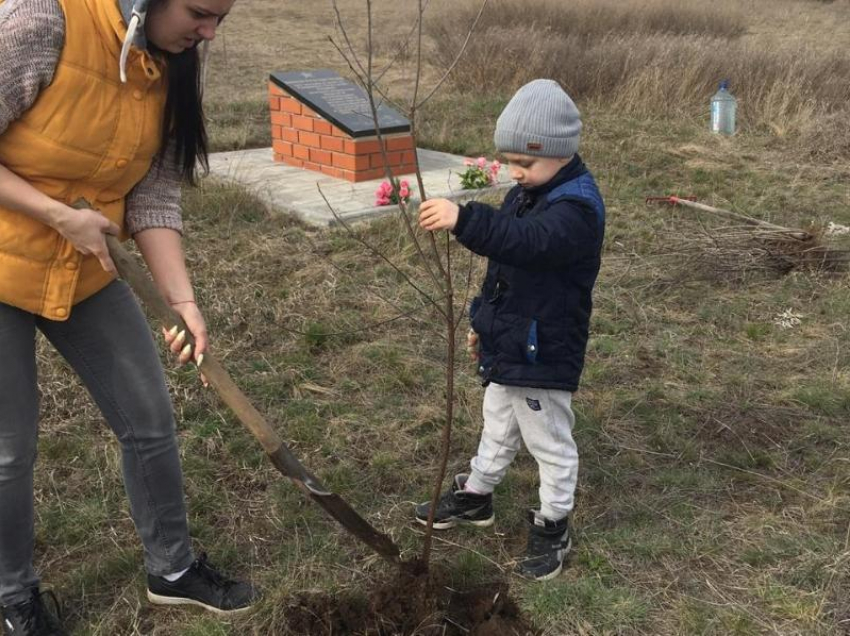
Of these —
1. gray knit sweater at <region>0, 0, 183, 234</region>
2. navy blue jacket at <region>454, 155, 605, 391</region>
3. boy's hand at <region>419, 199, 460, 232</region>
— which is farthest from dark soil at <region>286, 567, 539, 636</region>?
gray knit sweater at <region>0, 0, 183, 234</region>

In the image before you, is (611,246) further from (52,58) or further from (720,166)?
(52,58)

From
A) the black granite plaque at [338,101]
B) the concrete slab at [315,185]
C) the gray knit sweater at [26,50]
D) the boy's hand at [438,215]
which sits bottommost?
the concrete slab at [315,185]

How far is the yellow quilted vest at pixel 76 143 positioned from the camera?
68.9 inches

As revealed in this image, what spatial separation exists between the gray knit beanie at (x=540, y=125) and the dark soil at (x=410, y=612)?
1.23 metres

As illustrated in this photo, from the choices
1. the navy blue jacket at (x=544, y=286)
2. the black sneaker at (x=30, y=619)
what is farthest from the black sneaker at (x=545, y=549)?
the black sneaker at (x=30, y=619)

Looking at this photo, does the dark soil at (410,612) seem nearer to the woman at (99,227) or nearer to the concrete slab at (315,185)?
the woman at (99,227)

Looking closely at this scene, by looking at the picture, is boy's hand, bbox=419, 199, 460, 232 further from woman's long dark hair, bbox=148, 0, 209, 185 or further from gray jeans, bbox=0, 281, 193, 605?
gray jeans, bbox=0, 281, 193, 605

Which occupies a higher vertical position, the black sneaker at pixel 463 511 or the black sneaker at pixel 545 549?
the black sneaker at pixel 545 549

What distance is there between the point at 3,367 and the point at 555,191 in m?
1.47

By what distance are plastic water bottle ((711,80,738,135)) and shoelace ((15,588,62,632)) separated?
27.7ft

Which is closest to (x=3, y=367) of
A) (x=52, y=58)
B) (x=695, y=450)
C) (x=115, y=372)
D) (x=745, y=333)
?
(x=115, y=372)

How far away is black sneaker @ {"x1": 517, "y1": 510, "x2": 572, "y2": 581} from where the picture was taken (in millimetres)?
2557

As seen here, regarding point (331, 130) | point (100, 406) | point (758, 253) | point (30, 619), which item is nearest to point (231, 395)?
point (100, 406)

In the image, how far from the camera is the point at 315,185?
6.32 metres
